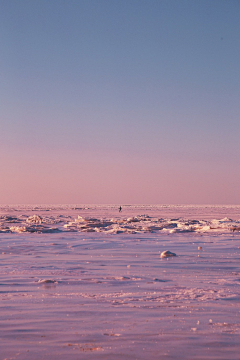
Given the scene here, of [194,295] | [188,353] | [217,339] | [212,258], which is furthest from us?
[212,258]

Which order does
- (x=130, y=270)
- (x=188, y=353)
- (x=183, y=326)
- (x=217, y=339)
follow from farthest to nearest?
(x=130, y=270)
(x=183, y=326)
(x=217, y=339)
(x=188, y=353)

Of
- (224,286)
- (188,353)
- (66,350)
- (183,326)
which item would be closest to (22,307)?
(66,350)

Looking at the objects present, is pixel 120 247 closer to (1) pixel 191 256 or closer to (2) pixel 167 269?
(1) pixel 191 256

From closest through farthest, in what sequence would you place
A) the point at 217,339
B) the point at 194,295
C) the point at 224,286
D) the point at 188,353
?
1. the point at 188,353
2. the point at 217,339
3. the point at 194,295
4. the point at 224,286

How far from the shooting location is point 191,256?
984 cm

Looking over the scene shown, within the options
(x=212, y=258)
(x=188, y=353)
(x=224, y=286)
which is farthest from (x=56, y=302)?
(x=212, y=258)

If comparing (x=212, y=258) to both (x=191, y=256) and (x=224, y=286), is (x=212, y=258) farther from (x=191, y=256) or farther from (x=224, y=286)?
(x=224, y=286)

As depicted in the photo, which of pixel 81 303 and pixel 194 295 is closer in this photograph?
pixel 81 303

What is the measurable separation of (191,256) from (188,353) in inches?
265

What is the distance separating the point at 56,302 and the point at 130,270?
293 cm

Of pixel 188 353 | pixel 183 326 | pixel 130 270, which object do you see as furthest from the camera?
pixel 130 270

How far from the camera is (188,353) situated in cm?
325

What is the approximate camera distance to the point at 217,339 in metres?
3.58

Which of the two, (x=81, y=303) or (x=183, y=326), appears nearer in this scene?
(x=183, y=326)
